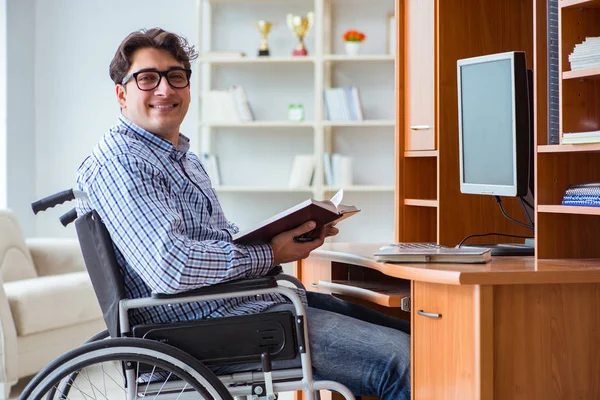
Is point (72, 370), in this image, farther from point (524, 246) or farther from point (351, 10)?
point (351, 10)

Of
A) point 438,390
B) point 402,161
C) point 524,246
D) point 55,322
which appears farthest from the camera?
point 55,322

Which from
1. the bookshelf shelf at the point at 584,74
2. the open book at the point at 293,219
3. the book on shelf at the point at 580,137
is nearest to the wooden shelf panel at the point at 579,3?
the bookshelf shelf at the point at 584,74

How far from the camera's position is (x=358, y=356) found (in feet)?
6.25

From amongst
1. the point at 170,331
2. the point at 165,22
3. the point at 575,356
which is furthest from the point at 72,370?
the point at 165,22

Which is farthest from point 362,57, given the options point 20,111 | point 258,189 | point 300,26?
point 20,111

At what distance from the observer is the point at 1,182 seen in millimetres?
5496

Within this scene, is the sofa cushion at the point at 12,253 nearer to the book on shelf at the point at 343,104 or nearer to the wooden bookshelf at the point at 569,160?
the book on shelf at the point at 343,104

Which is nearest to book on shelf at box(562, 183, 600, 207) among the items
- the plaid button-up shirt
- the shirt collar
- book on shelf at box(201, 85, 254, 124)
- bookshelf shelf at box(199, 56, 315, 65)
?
the plaid button-up shirt

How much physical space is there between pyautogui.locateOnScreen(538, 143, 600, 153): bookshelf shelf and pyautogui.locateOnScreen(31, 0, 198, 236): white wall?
161 inches

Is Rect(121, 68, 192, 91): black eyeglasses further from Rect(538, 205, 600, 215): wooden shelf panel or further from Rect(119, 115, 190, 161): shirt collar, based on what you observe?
Rect(538, 205, 600, 215): wooden shelf panel

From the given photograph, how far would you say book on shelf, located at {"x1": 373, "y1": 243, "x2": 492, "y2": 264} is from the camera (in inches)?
77.3

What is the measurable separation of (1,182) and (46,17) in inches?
46.6

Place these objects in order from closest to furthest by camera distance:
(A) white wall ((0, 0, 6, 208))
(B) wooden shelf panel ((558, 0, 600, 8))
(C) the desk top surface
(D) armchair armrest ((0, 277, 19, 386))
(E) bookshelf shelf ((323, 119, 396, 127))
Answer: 1. (C) the desk top surface
2. (B) wooden shelf panel ((558, 0, 600, 8))
3. (D) armchair armrest ((0, 277, 19, 386))
4. (E) bookshelf shelf ((323, 119, 396, 127))
5. (A) white wall ((0, 0, 6, 208))

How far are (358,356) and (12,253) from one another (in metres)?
2.78
